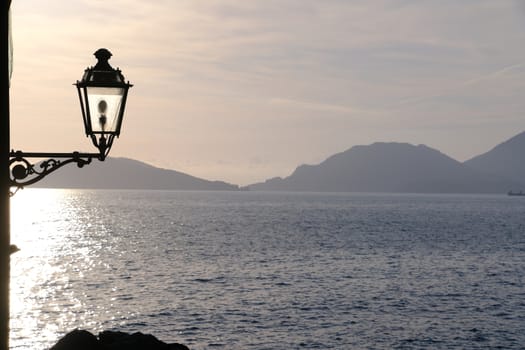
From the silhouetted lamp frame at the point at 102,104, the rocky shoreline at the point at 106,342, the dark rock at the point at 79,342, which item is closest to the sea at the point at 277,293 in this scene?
the rocky shoreline at the point at 106,342

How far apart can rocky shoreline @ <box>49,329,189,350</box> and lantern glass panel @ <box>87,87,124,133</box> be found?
21.3m

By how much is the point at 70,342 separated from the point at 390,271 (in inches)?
1993

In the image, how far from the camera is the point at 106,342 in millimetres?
27656

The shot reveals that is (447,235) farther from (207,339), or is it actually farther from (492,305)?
(207,339)

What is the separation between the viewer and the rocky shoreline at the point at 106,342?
26547 millimetres

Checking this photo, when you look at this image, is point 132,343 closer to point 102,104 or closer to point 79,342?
point 79,342

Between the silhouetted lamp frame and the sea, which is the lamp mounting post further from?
the sea

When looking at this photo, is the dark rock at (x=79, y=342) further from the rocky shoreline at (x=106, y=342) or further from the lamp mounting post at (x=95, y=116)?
the lamp mounting post at (x=95, y=116)

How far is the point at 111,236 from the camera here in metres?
122

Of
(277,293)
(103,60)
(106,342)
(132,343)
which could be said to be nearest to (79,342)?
(106,342)

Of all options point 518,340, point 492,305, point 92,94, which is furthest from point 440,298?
point 92,94

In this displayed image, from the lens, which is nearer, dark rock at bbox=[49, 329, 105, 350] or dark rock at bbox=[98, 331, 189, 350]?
dark rock at bbox=[49, 329, 105, 350]

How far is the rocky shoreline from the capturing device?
2655 centimetres

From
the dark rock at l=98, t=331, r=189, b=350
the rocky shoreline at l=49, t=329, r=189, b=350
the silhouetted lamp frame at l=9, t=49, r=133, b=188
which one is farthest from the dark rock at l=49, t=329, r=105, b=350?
the silhouetted lamp frame at l=9, t=49, r=133, b=188
